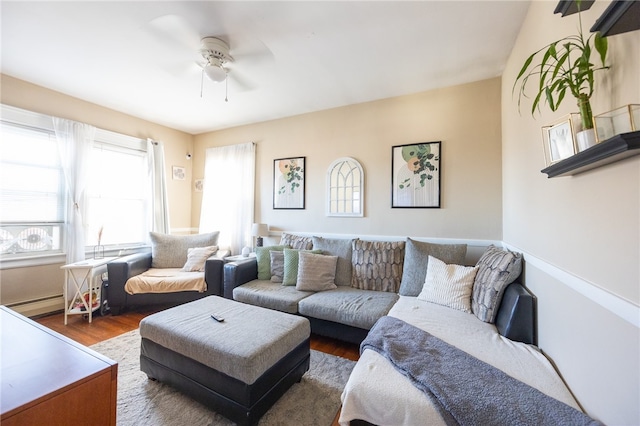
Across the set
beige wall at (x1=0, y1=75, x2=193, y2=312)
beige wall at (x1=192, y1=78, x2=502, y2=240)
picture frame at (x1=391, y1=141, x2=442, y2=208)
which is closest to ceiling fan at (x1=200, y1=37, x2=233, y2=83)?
beige wall at (x1=192, y1=78, x2=502, y2=240)

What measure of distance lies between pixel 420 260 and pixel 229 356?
1864 millimetres

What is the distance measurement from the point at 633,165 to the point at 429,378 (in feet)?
3.54

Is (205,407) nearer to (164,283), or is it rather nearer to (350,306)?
(350,306)

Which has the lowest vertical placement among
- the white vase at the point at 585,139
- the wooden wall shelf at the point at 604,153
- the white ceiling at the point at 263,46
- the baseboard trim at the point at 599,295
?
the baseboard trim at the point at 599,295

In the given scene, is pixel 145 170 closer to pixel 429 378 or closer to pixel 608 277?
pixel 429 378

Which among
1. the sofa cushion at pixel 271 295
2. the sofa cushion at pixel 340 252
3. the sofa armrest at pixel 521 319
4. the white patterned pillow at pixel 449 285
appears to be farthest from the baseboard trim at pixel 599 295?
the sofa cushion at pixel 271 295

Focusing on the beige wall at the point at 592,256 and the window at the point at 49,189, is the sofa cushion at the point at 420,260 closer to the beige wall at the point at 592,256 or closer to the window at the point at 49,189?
the beige wall at the point at 592,256

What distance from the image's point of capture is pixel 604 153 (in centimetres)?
77

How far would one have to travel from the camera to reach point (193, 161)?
4.58m

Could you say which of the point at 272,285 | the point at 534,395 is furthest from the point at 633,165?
Result: the point at 272,285

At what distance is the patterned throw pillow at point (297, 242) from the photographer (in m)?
3.10

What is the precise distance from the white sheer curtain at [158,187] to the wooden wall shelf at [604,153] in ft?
15.0

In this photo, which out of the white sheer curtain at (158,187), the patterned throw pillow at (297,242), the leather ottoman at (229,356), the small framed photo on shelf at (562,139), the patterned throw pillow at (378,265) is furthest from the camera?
the white sheer curtain at (158,187)

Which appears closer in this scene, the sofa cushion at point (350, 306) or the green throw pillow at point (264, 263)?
the sofa cushion at point (350, 306)
